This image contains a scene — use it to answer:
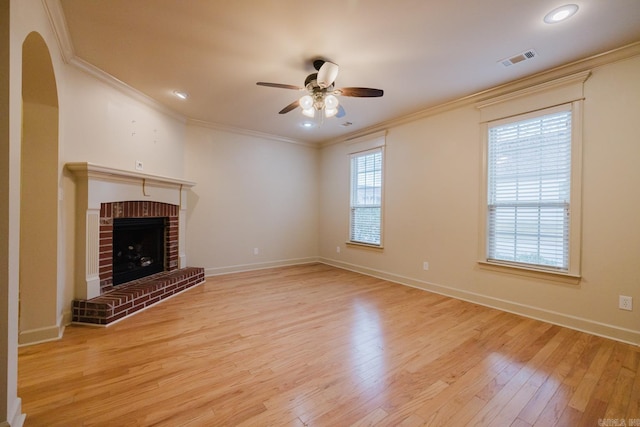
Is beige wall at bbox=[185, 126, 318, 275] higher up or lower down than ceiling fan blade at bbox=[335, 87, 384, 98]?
lower down

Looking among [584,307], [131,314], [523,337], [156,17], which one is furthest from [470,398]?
[156,17]

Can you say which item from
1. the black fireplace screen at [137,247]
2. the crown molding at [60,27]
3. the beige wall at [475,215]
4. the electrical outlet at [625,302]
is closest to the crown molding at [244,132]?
the beige wall at [475,215]

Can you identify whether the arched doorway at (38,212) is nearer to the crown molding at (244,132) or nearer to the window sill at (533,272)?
the crown molding at (244,132)

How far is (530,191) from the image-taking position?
121 inches

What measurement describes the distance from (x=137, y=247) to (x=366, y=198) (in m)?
3.80

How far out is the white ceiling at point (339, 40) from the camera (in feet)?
6.64

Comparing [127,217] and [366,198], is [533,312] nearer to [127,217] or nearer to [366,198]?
[366,198]

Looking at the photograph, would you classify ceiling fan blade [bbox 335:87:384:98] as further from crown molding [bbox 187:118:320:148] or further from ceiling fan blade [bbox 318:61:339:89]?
crown molding [bbox 187:118:320:148]

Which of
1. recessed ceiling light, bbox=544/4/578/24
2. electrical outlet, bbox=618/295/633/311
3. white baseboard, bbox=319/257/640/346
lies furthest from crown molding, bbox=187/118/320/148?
electrical outlet, bbox=618/295/633/311

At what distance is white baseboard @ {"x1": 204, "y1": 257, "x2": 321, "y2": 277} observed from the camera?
4.78 m

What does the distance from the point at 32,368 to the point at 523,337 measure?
13.3 ft

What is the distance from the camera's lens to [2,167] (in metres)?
1.31

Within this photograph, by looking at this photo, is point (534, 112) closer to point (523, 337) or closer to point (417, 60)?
point (417, 60)

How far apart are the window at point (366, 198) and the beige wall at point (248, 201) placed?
1.08m
